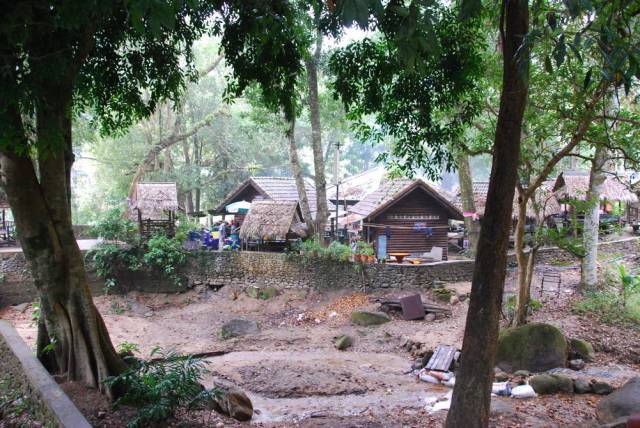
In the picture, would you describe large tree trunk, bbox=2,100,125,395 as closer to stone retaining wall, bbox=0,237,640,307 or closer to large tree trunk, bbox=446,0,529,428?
large tree trunk, bbox=446,0,529,428

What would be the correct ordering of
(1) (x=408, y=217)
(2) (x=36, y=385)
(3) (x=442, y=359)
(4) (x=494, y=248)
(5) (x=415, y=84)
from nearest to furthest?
(4) (x=494, y=248)
(2) (x=36, y=385)
(5) (x=415, y=84)
(3) (x=442, y=359)
(1) (x=408, y=217)

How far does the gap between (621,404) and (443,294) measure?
917 centimetres

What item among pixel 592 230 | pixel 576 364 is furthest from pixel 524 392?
pixel 592 230

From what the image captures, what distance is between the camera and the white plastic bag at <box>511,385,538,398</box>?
26.6ft

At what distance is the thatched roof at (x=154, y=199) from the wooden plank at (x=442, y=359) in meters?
12.9

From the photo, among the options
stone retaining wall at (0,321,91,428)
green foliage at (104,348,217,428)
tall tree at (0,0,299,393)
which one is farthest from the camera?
green foliage at (104,348,217,428)

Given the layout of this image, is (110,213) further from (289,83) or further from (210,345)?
(289,83)

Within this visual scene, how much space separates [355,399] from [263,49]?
20.2ft

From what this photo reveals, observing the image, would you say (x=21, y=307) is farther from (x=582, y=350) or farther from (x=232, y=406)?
(x=582, y=350)

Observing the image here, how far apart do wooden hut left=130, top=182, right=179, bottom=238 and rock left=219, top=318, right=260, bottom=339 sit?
641 centimetres

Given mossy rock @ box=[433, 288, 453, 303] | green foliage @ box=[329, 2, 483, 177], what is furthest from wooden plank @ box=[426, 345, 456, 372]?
mossy rock @ box=[433, 288, 453, 303]

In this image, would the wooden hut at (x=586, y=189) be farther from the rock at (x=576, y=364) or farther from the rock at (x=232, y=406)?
the rock at (x=232, y=406)

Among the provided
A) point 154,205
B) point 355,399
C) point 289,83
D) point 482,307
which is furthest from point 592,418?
point 154,205

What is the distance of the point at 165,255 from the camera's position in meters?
20.1
